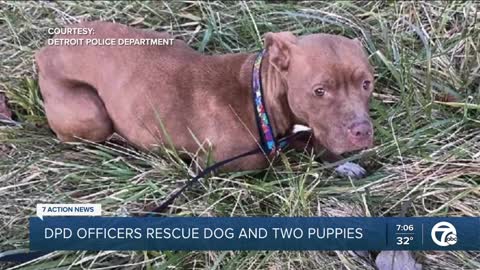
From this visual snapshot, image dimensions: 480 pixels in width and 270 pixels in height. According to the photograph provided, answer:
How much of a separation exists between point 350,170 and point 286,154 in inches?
10.1

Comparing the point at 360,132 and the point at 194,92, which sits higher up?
the point at 194,92

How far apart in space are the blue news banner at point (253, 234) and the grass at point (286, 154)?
0.14ft

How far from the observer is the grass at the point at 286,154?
2998mm

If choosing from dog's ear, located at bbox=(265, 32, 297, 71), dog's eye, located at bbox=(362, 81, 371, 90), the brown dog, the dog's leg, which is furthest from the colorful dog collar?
the dog's leg

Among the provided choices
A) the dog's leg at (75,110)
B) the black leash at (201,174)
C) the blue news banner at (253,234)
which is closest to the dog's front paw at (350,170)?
the black leash at (201,174)

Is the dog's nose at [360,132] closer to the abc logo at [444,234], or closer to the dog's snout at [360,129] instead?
the dog's snout at [360,129]

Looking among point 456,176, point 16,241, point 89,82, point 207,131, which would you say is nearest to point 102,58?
point 89,82

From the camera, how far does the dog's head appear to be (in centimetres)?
286

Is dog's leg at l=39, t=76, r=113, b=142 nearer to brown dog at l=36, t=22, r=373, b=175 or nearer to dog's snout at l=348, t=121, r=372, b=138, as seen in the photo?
brown dog at l=36, t=22, r=373, b=175

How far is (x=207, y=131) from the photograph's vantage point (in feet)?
10.6

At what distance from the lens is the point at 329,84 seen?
2.87 metres

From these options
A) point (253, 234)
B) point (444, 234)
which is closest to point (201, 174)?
point (253, 234)

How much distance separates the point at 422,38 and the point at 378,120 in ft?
2.08

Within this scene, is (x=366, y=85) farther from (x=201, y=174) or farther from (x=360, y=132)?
(x=201, y=174)
